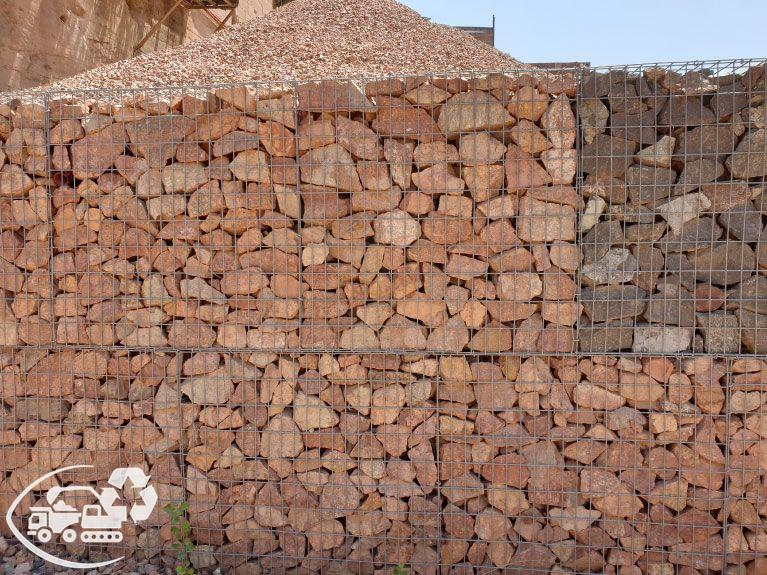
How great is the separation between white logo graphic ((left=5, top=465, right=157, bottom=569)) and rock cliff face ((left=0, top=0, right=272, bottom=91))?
5428 mm

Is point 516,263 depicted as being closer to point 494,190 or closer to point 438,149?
point 494,190

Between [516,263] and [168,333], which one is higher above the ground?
[516,263]

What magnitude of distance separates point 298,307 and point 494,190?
4.11ft

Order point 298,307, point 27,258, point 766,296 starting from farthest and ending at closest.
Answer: point 27,258
point 298,307
point 766,296

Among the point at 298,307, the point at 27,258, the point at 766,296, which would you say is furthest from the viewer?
the point at 27,258

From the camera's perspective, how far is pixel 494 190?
3389mm

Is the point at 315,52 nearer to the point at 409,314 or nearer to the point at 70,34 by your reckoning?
the point at 409,314

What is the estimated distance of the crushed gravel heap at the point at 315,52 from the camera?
16.3ft

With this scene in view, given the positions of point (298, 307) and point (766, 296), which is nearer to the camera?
point (766, 296)

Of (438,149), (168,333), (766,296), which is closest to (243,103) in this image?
(438,149)

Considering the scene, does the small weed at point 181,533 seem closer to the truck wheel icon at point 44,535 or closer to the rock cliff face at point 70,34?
the truck wheel icon at point 44,535

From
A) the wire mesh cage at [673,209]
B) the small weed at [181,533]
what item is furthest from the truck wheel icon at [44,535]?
the wire mesh cage at [673,209]

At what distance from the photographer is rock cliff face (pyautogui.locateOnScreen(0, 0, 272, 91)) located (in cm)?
730

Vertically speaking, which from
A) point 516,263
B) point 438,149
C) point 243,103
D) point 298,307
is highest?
point 243,103
